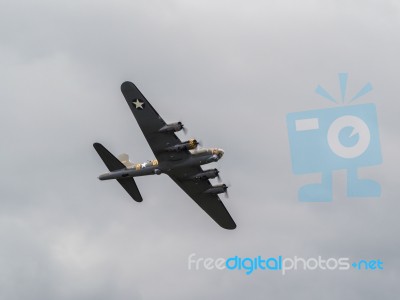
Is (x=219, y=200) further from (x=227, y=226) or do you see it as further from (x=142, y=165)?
(x=142, y=165)

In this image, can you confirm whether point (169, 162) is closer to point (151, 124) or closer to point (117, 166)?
point (151, 124)

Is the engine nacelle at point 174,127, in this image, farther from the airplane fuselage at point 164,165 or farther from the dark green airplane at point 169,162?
the airplane fuselage at point 164,165

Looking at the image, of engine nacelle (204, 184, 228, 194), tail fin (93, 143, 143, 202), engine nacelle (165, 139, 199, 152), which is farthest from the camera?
engine nacelle (204, 184, 228, 194)

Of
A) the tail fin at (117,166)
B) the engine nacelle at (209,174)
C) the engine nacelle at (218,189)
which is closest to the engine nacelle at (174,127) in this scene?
the engine nacelle at (209,174)

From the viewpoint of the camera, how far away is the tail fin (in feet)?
288

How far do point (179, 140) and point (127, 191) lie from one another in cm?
894

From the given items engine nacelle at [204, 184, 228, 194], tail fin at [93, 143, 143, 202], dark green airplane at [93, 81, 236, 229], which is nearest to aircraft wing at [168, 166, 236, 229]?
dark green airplane at [93, 81, 236, 229]

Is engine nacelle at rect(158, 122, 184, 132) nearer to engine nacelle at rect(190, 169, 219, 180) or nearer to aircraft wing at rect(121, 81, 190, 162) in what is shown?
aircraft wing at rect(121, 81, 190, 162)

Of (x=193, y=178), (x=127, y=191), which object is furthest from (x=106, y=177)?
(x=193, y=178)

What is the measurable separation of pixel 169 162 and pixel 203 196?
7513 mm

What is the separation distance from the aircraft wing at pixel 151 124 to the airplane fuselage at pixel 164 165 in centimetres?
59

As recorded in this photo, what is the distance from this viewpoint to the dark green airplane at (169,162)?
82.2 metres

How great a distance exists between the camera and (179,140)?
83250 millimetres

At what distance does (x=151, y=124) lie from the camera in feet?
272
